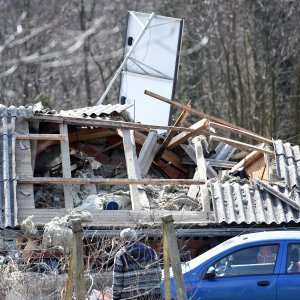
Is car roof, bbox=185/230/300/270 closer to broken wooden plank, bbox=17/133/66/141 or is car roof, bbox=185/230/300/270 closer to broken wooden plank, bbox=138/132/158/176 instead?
broken wooden plank, bbox=17/133/66/141

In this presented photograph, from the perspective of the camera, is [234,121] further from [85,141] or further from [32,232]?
[32,232]

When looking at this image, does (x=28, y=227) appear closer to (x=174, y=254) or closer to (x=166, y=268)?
(x=166, y=268)

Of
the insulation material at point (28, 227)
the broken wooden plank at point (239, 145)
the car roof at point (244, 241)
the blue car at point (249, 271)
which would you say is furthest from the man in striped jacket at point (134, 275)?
the broken wooden plank at point (239, 145)

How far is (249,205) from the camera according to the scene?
1380 cm

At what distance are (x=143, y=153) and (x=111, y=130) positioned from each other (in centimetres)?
72

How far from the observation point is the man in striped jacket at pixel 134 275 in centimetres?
906

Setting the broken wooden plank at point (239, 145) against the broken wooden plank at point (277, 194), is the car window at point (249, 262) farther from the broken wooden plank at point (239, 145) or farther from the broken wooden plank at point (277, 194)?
the broken wooden plank at point (239, 145)

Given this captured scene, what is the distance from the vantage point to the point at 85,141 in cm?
1597

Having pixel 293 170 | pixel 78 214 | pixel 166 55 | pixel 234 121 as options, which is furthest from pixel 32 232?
pixel 234 121

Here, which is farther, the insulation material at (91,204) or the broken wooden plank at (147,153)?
the broken wooden plank at (147,153)

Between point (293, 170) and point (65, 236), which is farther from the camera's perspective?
point (293, 170)

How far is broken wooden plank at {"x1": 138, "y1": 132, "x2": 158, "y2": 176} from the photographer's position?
15679 millimetres

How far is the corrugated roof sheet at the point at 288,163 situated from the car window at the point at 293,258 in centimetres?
328

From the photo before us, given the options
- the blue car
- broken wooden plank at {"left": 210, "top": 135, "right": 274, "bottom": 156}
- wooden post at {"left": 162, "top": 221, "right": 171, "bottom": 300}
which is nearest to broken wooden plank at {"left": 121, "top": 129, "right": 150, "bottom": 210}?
broken wooden plank at {"left": 210, "top": 135, "right": 274, "bottom": 156}
